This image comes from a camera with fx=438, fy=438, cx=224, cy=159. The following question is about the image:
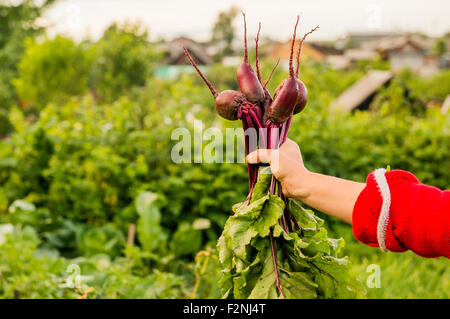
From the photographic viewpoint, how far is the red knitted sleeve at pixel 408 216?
3.42 ft

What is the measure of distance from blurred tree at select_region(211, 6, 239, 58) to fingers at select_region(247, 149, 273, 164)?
33.9m

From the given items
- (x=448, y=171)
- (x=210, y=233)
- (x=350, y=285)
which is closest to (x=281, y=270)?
(x=350, y=285)

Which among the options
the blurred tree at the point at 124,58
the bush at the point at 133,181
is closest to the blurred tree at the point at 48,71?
the blurred tree at the point at 124,58

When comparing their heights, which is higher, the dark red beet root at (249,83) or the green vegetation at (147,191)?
the dark red beet root at (249,83)

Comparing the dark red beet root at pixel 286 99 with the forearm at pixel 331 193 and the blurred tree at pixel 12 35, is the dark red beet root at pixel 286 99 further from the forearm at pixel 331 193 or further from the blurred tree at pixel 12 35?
the blurred tree at pixel 12 35

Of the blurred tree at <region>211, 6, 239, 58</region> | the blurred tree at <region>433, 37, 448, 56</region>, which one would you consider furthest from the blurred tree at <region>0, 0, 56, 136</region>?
the blurred tree at <region>433, 37, 448, 56</region>

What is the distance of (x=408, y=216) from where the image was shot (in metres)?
1.08

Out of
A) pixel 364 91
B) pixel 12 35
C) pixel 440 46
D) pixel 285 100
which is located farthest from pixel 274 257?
pixel 440 46

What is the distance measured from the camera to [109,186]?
3.81 metres

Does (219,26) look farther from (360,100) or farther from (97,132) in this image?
(97,132)

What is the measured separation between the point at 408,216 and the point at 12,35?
18038mm

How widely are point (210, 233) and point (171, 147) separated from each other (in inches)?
32.9

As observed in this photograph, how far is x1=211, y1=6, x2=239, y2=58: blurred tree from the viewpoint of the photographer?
34.9m
